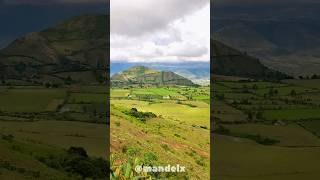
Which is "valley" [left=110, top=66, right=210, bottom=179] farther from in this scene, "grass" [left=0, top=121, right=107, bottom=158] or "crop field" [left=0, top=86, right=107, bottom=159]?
"crop field" [left=0, top=86, right=107, bottom=159]

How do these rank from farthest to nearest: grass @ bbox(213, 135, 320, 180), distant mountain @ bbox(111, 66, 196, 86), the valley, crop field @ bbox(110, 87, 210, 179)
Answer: grass @ bbox(213, 135, 320, 180) → distant mountain @ bbox(111, 66, 196, 86) → crop field @ bbox(110, 87, 210, 179) → the valley

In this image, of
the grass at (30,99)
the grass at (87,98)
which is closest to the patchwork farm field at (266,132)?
the grass at (87,98)

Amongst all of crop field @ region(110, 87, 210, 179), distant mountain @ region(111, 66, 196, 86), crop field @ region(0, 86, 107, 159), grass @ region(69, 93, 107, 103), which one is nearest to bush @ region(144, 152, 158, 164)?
crop field @ region(110, 87, 210, 179)

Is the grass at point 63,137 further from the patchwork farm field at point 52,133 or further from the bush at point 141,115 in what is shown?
the bush at point 141,115

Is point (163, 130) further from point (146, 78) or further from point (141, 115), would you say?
point (146, 78)

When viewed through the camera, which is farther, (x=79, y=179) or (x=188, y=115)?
(x=188, y=115)

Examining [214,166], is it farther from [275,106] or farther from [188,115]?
[275,106]

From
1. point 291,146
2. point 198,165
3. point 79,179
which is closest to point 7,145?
point 79,179

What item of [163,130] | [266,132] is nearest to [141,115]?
[163,130]
